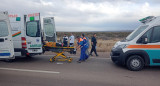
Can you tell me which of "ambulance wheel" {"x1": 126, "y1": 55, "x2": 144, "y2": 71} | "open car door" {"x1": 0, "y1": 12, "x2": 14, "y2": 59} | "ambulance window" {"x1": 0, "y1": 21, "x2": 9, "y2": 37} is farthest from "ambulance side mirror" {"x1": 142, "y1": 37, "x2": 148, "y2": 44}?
"ambulance window" {"x1": 0, "y1": 21, "x2": 9, "y2": 37}

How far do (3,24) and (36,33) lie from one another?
2.03m

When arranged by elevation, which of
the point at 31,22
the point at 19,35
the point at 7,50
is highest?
the point at 31,22

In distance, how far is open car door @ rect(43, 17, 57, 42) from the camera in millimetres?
10731

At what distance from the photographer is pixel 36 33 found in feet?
27.3

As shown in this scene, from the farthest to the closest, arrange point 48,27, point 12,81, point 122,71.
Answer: point 48,27, point 122,71, point 12,81

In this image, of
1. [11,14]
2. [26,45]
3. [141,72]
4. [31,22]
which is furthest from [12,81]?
[141,72]

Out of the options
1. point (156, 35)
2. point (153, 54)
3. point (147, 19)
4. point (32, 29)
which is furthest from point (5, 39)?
point (147, 19)

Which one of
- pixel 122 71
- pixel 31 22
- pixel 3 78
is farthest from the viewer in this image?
pixel 31 22

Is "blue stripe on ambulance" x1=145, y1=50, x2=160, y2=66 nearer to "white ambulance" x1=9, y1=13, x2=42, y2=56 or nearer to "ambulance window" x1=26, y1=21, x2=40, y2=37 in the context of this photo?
"white ambulance" x1=9, y1=13, x2=42, y2=56

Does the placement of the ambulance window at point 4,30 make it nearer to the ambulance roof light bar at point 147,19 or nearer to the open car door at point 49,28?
the open car door at point 49,28

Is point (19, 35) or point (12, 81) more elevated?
point (19, 35)

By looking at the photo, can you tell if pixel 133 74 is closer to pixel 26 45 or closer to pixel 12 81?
pixel 12 81

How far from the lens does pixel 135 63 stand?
6.70 meters

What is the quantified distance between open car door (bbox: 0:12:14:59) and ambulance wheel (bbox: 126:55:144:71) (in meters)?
5.20
